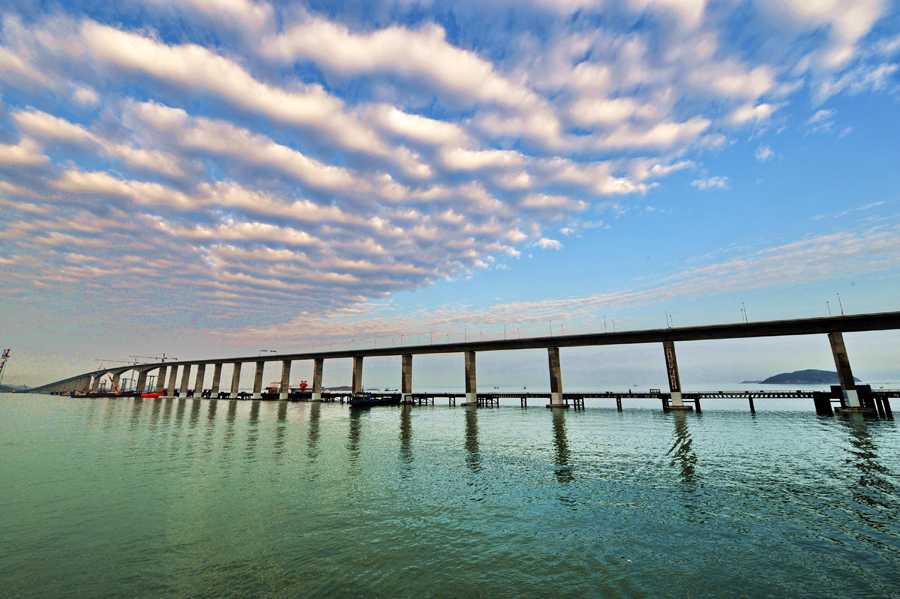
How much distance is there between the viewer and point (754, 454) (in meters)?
27.8

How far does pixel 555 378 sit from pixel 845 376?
4988 centimetres

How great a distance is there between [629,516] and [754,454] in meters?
21.1

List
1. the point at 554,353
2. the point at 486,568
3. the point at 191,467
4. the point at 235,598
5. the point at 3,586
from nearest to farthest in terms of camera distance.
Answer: the point at 235,598 < the point at 3,586 < the point at 486,568 < the point at 191,467 < the point at 554,353

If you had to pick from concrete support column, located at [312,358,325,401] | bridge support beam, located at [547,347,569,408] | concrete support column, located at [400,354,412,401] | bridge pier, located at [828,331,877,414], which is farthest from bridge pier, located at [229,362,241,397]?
bridge pier, located at [828,331,877,414]

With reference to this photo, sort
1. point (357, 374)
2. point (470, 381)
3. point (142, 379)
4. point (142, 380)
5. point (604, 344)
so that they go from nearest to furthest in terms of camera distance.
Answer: point (604, 344) < point (470, 381) < point (357, 374) < point (142, 380) < point (142, 379)

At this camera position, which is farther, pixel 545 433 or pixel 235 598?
pixel 545 433

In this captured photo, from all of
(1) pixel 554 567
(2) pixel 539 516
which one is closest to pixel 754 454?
(2) pixel 539 516

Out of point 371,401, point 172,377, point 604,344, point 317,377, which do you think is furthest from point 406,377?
point 172,377

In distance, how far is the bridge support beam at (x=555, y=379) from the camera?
3465 inches

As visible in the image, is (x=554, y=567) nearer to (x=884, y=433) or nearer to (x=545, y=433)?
(x=545, y=433)

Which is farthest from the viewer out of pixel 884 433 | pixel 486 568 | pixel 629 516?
pixel 884 433

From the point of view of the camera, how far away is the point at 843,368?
6222 centimetres

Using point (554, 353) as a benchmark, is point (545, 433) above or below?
below

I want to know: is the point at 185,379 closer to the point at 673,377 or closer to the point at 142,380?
the point at 142,380
